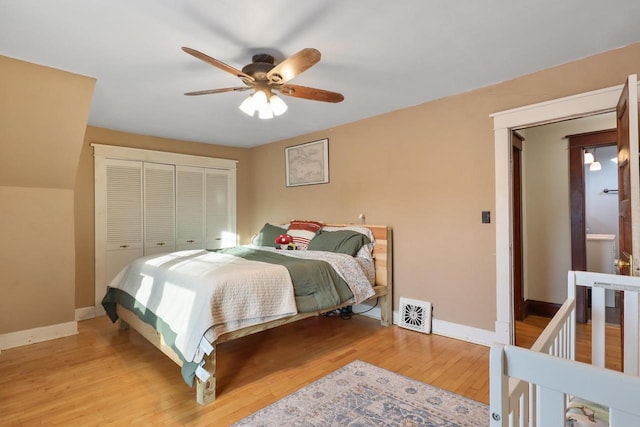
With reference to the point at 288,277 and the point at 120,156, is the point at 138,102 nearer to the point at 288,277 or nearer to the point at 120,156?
the point at 120,156

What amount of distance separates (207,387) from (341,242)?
6.35ft

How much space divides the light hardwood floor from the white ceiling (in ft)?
7.62

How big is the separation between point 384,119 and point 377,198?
89 centimetres

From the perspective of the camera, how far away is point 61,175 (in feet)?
10.5

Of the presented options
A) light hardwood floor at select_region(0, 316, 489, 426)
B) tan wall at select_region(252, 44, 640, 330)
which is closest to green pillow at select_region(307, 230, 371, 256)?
tan wall at select_region(252, 44, 640, 330)

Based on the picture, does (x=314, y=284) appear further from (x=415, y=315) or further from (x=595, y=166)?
(x=595, y=166)

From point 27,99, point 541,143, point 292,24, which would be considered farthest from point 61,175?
point 541,143

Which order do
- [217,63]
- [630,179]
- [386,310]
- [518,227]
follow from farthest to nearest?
[518,227]
[386,310]
[217,63]
[630,179]

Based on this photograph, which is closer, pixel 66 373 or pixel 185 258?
pixel 66 373

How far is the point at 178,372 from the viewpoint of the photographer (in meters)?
2.55

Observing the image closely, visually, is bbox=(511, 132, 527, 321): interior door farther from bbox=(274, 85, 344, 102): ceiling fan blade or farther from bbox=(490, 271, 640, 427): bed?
bbox=(490, 271, 640, 427): bed

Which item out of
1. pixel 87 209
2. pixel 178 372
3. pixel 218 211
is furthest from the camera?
pixel 218 211

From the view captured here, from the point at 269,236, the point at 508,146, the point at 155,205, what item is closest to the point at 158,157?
the point at 155,205

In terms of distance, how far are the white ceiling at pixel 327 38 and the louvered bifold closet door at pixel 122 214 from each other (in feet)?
4.47
